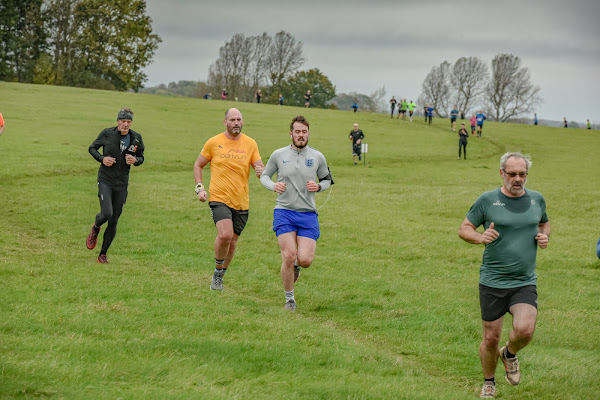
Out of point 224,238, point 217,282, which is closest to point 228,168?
point 224,238

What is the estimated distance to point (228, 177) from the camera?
36.6ft

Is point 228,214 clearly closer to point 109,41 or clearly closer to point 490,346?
point 490,346

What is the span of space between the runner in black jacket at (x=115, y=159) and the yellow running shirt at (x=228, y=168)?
201 cm

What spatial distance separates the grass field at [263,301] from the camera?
6.93 m

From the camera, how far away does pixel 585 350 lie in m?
9.36

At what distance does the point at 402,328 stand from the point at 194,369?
13.3 feet

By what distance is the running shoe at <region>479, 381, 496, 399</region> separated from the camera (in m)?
7.27

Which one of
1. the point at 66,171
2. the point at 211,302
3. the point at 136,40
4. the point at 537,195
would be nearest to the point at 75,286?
the point at 211,302

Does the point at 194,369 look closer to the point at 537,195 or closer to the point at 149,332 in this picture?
the point at 149,332

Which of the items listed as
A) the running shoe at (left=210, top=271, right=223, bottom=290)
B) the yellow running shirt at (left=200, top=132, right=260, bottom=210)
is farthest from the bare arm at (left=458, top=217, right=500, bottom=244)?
the running shoe at (left=210, top=271, right=223, bottom=290)

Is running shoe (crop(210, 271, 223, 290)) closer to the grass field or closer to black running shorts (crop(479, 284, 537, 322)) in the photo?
the grass field

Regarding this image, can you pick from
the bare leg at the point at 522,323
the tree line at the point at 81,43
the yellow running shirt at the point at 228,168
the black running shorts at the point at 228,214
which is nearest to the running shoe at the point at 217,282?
the black running shorts at the point at 228,214

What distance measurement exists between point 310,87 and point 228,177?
100 meters

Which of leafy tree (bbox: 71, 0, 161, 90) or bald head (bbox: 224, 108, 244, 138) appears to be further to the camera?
leafy tree (bbox: 71, 0, 161, 90)
